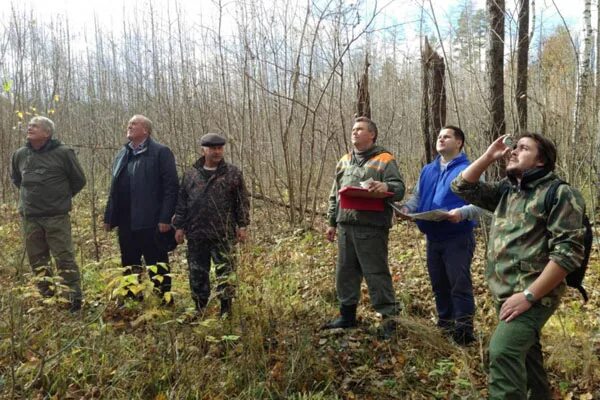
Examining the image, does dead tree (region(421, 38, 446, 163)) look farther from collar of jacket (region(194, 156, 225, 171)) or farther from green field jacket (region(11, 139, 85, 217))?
green field jacket (region(11, 139, 85, 217))

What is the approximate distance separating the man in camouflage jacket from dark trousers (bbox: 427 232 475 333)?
1631 mm

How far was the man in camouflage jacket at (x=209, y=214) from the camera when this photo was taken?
3756 millimetres

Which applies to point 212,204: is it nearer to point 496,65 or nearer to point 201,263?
point 201,263

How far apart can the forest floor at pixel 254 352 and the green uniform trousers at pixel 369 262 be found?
0.26 meters

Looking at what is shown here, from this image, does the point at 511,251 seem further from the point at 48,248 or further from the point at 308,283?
the point at 48,248

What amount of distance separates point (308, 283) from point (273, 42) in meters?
4.40

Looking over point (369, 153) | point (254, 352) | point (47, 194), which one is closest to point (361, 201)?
point (369, 153)

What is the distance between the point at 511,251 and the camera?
2.05m

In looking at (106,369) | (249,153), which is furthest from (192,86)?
(106,369)

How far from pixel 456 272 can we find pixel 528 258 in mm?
1215

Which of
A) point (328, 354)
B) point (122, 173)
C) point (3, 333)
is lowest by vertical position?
point (328, 354)

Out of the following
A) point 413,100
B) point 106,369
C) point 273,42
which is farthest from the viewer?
point 413,100

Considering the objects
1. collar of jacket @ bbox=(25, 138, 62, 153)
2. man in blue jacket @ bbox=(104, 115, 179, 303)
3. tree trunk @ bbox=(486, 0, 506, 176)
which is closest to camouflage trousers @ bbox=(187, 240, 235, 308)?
man in blue jacket @ bbox=(104, 115, 179, 303)

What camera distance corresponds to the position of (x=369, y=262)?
135 inches
